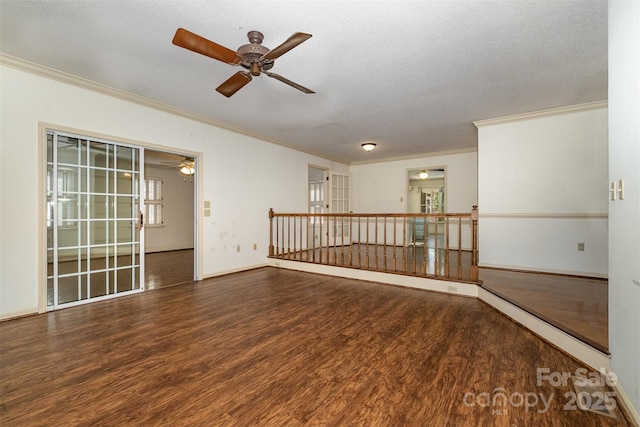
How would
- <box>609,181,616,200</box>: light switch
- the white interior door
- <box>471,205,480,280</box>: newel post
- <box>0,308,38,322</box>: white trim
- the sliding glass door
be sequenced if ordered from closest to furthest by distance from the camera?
<box>609,181,616,200</box>: light switch < <box>0,308,38,322</box>: white trim < the sliding glass door < <box>471,205,480,280</box>: newel post < the white interior door

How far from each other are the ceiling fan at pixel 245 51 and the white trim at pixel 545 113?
387 centimetres

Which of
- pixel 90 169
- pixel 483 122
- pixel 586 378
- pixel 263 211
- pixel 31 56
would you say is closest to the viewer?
pixel 586 378

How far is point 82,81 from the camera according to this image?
3135 mm

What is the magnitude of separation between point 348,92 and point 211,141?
8.23 feet

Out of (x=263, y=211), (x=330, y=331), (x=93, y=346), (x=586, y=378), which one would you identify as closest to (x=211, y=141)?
(x=263, y=211)

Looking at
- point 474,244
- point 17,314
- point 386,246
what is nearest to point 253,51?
point 474,244

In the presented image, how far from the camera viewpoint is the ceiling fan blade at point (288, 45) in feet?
6.00

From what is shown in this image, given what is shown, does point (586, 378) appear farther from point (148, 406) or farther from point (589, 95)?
point (589, 95)

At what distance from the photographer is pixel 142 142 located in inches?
147

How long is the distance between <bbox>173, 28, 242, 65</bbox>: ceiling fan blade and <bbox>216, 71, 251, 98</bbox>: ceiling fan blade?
150 millimetres

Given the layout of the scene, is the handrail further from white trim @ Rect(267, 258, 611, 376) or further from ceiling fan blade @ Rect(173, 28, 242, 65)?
ceiling fan blade @ Rect(173, 28, 242, 65)

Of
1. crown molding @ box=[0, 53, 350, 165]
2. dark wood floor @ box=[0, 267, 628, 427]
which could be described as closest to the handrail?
dark wood floor @ box=[0, 267, 628, 427]

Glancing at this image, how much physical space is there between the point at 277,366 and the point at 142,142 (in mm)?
3515

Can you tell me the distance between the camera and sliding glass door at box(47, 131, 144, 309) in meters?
3.10
